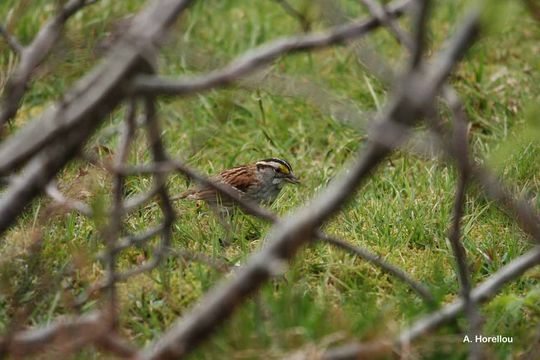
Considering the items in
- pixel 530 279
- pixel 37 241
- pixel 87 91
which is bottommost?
pixel 530 279

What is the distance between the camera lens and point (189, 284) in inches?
183

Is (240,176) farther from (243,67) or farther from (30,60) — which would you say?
(243,67)

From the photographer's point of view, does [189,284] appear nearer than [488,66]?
Yes

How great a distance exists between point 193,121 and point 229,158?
45 centimetres

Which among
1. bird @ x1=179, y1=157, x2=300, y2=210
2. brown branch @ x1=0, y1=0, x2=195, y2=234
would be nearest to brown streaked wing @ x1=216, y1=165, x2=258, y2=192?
bird @ x1=179, y1=157, x2=300, y2=210

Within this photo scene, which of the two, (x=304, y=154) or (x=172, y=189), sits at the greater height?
(x=172, y=189)

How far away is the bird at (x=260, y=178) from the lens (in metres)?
6.37

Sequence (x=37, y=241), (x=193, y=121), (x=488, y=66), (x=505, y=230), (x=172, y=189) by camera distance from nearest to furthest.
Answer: (x=37, y=241)
(x=505, y=230)
(x=172, y=189)
(x=193, y=121)
(x=488, y=66)

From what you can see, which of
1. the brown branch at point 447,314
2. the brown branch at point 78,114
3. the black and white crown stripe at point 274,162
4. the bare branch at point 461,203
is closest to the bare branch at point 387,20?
the bare branch at point 461,203

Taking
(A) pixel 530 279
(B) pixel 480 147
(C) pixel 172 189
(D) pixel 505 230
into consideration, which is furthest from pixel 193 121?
(A) pixel 530 279

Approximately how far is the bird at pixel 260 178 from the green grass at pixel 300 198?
99 millimetres

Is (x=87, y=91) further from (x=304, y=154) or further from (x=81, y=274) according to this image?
(x=304, y=154)

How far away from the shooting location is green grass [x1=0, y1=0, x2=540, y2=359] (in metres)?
3.97

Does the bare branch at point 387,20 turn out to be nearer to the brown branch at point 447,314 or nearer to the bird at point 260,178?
the brown branch at point 447,314
